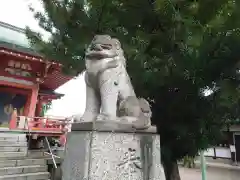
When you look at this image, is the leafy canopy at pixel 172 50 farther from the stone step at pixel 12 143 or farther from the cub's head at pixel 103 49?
the stone step at pixel 12 143

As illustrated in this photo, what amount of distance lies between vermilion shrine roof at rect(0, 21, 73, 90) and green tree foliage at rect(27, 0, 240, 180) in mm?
5274

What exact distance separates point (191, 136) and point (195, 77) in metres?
0.99

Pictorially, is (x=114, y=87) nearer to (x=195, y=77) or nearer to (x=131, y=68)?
(x=131, y=68)

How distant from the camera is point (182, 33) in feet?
8.88

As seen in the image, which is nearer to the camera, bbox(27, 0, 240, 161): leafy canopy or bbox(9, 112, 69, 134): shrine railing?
bbox(27, 0, 240, 161): leafy canopy

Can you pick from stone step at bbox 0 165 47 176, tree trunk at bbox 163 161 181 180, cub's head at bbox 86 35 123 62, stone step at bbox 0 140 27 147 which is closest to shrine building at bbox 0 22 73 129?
stone step at bbox 0 140 27 147

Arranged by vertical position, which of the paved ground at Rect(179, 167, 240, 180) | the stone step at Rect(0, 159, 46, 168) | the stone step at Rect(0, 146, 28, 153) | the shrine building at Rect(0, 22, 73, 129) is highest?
the shrine building at Rect(0, 22, 73, 129)

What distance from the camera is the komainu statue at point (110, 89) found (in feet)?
7.32

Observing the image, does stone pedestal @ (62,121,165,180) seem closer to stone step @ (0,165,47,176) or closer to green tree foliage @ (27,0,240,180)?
green tree foliage @ (27,0,240,180)

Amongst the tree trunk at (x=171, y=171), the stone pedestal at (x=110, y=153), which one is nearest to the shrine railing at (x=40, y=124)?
the tree trunk at (x=171, y=171)

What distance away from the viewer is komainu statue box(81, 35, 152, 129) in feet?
7.32

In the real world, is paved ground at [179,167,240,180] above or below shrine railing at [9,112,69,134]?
below

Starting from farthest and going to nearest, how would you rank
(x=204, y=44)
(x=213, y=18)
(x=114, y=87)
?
1. (x=204, y=44)
2. (x=213, y=18)
3. (x=114, y=87)

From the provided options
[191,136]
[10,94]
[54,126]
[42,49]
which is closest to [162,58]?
[191,136]
